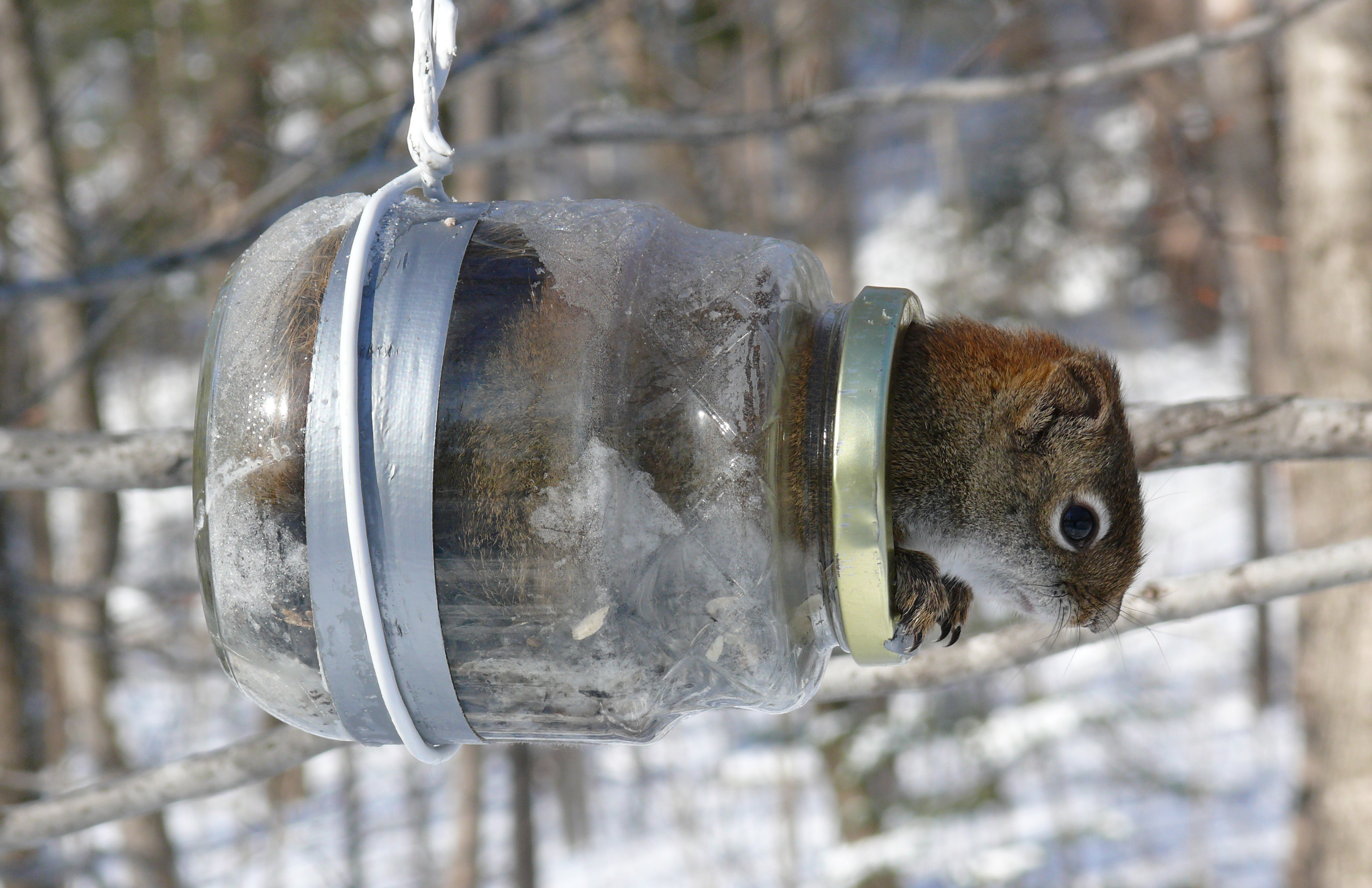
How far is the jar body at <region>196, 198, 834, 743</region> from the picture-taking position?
3.34ft

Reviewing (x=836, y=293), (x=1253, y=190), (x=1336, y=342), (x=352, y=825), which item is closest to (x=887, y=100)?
(x=1336, y=342)

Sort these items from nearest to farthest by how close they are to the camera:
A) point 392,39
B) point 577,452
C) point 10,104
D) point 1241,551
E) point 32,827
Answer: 1. point 577,452
2. point 32,827
3. point 10,104
4. point 392,39
5. point 1241,551

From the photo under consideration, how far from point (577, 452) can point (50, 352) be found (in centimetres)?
400

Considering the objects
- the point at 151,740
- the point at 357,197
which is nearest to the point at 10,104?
the point at 357,197

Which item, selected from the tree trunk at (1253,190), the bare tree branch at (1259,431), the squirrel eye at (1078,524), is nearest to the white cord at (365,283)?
the squirrel eye at (1078,524)

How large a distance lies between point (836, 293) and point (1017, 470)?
5206 millimetres

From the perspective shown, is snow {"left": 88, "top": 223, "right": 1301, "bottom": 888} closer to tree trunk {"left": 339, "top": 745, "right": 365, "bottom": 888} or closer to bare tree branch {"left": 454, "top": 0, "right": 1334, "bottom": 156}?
tree trunk {"left": 339, "top": 745, "right": 365, "bottom": 888}

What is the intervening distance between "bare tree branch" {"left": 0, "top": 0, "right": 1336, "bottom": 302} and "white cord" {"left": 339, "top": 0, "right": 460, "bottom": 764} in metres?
1.36

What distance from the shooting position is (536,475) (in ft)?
3.33

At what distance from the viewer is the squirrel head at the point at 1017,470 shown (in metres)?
1.39

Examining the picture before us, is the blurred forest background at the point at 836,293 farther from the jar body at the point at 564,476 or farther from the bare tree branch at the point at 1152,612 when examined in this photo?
the jar body at the point at 564,476

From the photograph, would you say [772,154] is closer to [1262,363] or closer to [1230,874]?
[1262,363]

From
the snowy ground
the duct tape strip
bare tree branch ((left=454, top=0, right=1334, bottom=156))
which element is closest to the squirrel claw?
the duct tape strip

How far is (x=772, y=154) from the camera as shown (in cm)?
1012
